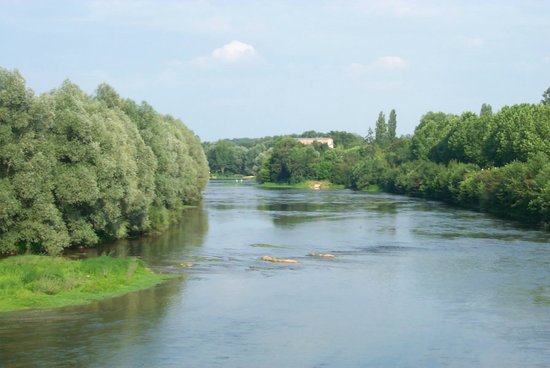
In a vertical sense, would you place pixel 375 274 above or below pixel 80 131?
below

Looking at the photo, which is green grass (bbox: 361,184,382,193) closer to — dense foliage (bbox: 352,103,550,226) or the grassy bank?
dense foliage (bbox: 352,103,550,226)

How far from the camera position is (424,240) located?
5647 cm

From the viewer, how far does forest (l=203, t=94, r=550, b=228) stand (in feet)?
248

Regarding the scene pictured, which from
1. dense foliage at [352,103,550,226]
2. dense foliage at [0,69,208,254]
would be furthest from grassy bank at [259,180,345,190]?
dense foliage at [0,69,208,254]

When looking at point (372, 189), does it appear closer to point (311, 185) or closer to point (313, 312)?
point (311, 185)

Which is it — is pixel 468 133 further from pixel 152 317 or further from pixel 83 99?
pixel 152 317

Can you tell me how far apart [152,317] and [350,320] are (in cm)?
793

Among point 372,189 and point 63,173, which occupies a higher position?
point 63,173

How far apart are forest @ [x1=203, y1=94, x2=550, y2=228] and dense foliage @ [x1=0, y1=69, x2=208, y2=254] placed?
39691 mm

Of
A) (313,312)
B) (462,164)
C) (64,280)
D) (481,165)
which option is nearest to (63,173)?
(64,280)

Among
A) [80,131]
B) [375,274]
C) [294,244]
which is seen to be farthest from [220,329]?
[294,244]

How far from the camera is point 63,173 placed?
41.6 metres

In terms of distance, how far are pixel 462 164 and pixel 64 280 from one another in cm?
8501

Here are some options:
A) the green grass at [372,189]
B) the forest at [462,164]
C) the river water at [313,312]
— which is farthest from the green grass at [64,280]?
the green grass at [372,189]
